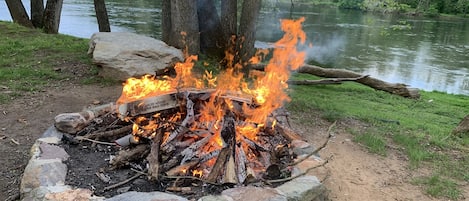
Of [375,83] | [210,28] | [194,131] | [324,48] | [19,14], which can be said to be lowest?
[324,48]

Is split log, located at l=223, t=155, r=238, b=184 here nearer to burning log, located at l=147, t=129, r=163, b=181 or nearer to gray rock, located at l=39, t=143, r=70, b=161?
burning log, located at l=147, t=129, r=163, b=181

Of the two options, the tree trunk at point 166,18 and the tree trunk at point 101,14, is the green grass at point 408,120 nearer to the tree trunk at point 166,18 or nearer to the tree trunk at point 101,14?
the tree trunk at point 166,18

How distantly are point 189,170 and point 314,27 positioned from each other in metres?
22.2

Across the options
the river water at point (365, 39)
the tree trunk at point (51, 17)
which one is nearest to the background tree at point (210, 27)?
the river water at point (365, 39)

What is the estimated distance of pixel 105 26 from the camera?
10625 millimetres

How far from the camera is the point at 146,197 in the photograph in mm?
2961

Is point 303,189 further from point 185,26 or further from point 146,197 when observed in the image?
point 185,26

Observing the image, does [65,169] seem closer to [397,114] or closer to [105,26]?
[397,114]

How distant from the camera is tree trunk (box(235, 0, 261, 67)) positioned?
7734 mm

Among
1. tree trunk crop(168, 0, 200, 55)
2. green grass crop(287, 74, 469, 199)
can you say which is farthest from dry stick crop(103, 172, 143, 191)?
tree trunk crop(168, 0, 200, 55)

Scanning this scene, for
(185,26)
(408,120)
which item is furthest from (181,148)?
(408,120)

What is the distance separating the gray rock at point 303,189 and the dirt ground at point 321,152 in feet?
1.81

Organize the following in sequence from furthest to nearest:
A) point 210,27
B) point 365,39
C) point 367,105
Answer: point 365,39 < point 210,27 < point 367,105

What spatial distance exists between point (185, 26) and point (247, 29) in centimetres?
120
